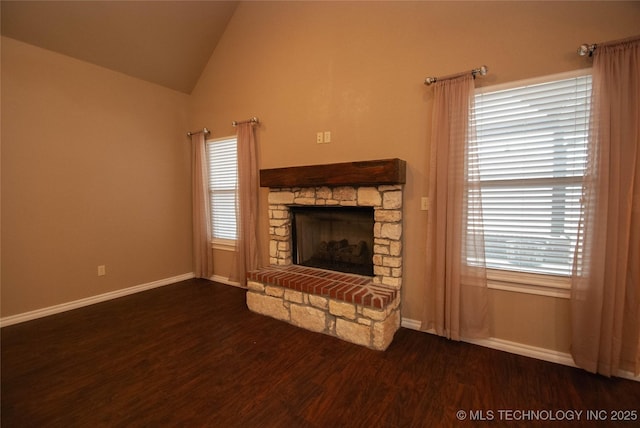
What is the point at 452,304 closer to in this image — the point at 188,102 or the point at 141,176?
the point at 141,176

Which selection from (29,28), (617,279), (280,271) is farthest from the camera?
(280,271)

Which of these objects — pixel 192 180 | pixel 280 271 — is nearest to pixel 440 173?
pixel 280 271

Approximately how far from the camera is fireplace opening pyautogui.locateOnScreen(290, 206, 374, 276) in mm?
2840

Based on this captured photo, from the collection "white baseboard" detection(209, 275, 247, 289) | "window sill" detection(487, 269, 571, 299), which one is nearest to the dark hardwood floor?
"window sill" detection(487, 269, 571, 299)

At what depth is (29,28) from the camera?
106 inches

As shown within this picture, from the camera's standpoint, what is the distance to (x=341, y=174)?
100 inches

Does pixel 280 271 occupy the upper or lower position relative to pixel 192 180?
lower

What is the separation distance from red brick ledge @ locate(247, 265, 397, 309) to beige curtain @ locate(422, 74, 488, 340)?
51 cm

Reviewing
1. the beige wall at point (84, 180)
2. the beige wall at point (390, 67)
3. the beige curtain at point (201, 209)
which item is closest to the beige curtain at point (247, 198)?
the beige wall at point (390, 67)

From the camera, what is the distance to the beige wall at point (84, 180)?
2.77 meters

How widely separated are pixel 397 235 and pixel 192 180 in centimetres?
333

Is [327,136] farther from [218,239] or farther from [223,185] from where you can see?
[218,239]

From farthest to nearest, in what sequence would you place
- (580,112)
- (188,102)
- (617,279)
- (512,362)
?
(188,102)
(512,362)
(580,112)
(617,279)

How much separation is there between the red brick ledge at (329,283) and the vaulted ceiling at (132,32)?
3092mm
